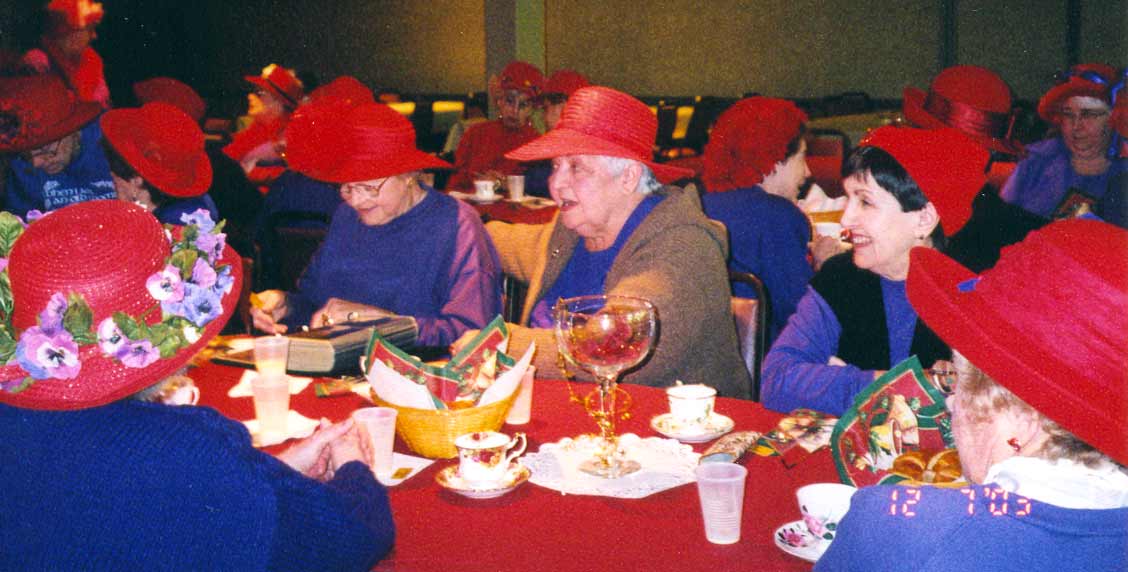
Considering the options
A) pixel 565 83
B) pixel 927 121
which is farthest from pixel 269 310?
pixel 565 83

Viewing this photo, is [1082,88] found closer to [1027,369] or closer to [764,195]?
[764,195]

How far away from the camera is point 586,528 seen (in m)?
1.56

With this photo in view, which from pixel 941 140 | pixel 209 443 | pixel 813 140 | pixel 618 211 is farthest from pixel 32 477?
pixel 813 140

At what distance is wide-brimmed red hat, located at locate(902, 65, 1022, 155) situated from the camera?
402 cm

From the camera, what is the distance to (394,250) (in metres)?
3.26

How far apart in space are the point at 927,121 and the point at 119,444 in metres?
3.62

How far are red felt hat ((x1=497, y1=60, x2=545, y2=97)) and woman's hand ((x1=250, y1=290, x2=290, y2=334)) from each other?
4.34 m

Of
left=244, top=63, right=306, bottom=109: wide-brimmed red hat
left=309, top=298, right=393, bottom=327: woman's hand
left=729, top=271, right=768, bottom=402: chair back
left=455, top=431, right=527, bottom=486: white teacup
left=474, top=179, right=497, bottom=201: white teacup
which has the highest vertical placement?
left=455, top=431, right=527, bottom=486: white teacup

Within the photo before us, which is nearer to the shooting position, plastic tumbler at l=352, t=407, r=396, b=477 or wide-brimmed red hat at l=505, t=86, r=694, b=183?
plastic tumbler at l=352, t=407, r=396, b=477

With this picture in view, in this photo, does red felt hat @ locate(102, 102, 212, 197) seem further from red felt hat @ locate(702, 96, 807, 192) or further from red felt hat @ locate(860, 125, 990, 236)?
red felt hat @ locate(860, 125, 990, 236)

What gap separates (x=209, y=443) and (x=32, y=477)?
0.24m

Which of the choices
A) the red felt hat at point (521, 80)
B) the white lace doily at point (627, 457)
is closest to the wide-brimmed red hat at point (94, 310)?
the white lace doily at point (627, 457)

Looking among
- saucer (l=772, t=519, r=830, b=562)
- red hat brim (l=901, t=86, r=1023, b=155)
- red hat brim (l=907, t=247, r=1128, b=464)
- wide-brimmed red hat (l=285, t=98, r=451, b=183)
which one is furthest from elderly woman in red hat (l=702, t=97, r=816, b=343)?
red hat brim (l=907, t=247, r=1128, b=464)

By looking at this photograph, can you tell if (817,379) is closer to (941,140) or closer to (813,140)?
(941,140)
